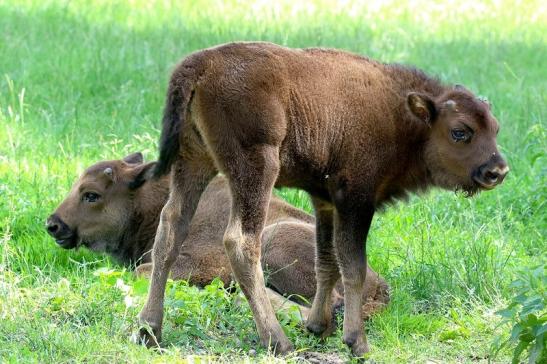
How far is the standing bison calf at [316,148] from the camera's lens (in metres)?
6.66

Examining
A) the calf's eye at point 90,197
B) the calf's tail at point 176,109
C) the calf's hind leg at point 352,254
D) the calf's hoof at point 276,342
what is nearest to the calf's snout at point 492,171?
the calf's hind leg at point 352,254

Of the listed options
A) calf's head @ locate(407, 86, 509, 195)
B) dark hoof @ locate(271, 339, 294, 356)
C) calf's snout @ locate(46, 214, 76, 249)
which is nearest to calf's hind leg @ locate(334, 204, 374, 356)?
dark hoof @ locate(271, 339, 294, 356)

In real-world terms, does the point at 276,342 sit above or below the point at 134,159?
above

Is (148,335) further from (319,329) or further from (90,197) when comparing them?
(90,197)

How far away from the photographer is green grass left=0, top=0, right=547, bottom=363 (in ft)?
23.6

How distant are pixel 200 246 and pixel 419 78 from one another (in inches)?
92.6

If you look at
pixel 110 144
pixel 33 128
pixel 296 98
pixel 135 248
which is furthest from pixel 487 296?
pixel 33 128

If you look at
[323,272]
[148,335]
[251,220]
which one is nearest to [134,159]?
[323,272]

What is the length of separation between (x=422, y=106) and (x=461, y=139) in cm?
36

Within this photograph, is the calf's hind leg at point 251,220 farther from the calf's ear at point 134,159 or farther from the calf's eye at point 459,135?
the calf's ear at point 134,159

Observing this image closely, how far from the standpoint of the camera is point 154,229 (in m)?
9.29

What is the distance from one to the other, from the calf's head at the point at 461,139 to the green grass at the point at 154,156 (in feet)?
3.44

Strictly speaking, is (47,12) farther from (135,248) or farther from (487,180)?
(487,180)

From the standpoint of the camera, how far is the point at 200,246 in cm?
883
